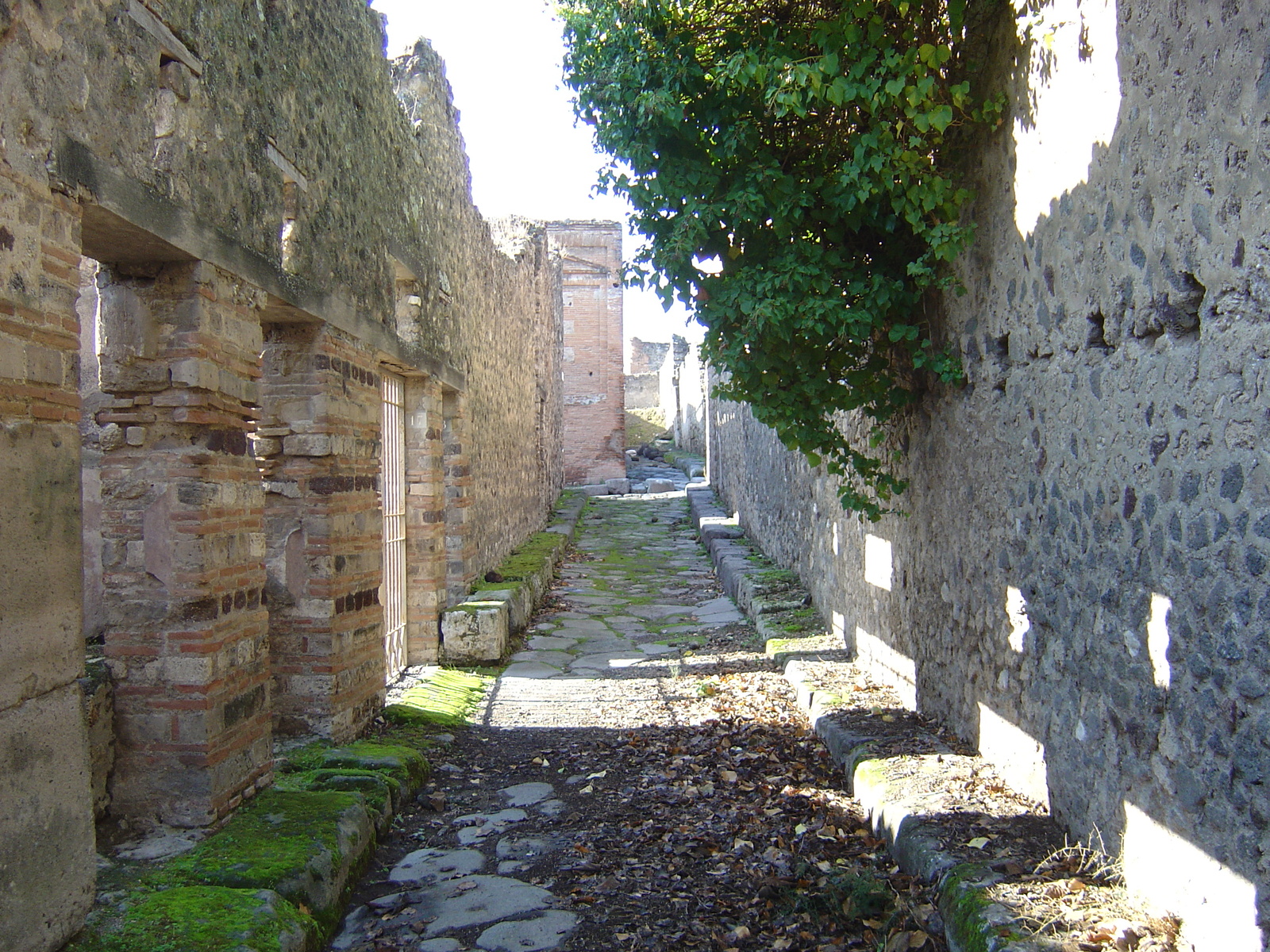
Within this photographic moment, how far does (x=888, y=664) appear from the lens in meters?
5.18

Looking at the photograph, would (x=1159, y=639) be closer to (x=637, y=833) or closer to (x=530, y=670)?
(x=637, y=833)

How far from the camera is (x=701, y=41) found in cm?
415

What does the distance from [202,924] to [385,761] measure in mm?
1780

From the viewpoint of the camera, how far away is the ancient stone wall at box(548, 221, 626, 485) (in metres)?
23.5

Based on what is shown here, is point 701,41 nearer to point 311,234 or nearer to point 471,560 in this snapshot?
point 311,234

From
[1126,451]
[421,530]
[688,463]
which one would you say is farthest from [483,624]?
[688,463]

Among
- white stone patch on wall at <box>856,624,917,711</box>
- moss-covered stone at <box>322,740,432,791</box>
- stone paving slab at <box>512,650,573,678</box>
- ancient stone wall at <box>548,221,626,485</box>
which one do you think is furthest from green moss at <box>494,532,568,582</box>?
ancient stone wall at <box>548,221,626,485</box>

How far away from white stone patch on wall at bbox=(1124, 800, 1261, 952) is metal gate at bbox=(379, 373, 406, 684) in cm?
474

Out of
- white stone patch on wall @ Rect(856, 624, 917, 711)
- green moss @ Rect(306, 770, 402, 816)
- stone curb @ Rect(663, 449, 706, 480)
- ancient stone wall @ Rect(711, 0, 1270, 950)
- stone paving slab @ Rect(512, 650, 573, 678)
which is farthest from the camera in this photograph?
stone curb @ Rect(663, 449, 706, 480)

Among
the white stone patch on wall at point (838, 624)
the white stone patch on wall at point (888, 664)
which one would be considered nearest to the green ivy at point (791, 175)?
the white stone patch on wall at point (888, 664)

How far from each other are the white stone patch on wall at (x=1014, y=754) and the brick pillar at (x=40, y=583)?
306 centimetres

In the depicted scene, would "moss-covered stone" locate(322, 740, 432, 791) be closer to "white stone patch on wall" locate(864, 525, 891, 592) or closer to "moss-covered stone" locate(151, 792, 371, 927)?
"moss-covered stone" locate(151, 792, 371, 927)

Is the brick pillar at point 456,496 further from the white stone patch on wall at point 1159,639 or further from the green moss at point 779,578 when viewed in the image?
the white stone patch on wall at point 1159,639

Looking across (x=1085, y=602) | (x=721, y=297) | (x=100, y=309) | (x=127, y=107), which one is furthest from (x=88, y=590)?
(x=1085, y=602)
